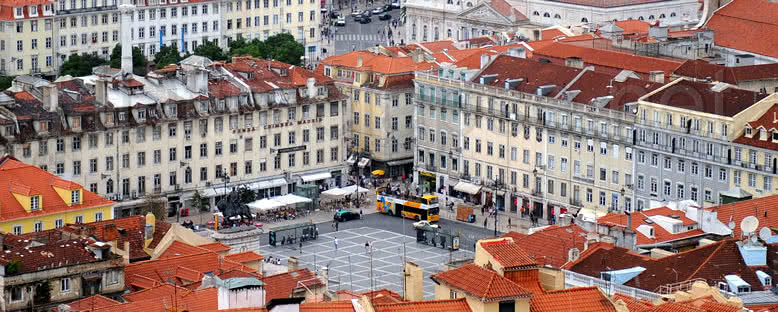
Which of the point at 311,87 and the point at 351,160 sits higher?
the point at 311,87

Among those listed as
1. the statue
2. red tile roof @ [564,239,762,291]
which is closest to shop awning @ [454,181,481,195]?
the statue

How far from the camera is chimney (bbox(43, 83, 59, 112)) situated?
163 m

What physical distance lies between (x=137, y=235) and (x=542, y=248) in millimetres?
22762

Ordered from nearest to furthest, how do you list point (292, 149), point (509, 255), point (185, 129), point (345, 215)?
point (509, 255) < point (345, 215) < point (185, 129) < point (292, 149)

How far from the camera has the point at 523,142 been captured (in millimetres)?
172375

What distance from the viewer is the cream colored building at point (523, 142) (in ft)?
542

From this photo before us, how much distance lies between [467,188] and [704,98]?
23952 millimetres

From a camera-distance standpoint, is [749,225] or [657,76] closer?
[749,225]

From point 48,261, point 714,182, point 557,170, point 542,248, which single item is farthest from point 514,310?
point 557,170

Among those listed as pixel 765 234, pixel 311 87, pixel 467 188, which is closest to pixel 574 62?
pixel 467 188

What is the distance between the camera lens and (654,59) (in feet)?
594

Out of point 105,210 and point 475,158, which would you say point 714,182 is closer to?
point 475,158

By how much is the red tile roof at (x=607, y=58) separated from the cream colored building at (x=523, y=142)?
7011mm

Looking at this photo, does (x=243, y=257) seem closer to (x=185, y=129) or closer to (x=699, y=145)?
(x=699, y=145)
